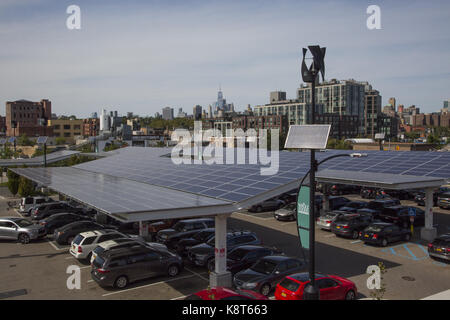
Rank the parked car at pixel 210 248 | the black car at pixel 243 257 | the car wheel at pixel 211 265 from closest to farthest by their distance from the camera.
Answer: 1. the black car at pixel 243 257
2. the car wheel at pixel 211 265
3. the parked car at pixel 210 248

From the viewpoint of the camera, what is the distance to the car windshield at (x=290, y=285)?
12.7 m

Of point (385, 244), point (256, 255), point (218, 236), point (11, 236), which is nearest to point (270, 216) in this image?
point (385, 244)

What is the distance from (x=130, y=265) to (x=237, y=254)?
4.93m

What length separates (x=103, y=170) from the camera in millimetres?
32562

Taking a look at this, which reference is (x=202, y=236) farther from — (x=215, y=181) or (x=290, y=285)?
(x=290, y=285)

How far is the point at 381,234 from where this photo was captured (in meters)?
21.4

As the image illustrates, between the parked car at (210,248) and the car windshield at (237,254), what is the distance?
93 centimetres

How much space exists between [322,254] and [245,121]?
133 metres

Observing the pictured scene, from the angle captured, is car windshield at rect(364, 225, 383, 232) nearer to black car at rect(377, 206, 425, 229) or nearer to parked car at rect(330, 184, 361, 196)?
black car at rect(377, 206, 425, 229)

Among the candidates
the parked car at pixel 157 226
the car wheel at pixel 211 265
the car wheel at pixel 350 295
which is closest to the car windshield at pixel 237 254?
the car wheel at pixel 211 265

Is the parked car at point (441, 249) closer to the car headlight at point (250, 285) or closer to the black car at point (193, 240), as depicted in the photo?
the car headlight at point (250, 285)

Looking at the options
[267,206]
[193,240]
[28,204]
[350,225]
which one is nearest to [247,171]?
[193,240]

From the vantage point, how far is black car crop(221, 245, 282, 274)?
16859mm

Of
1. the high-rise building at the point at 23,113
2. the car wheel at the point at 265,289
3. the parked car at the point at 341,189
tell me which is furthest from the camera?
the high-rise building at the point at 23,113
